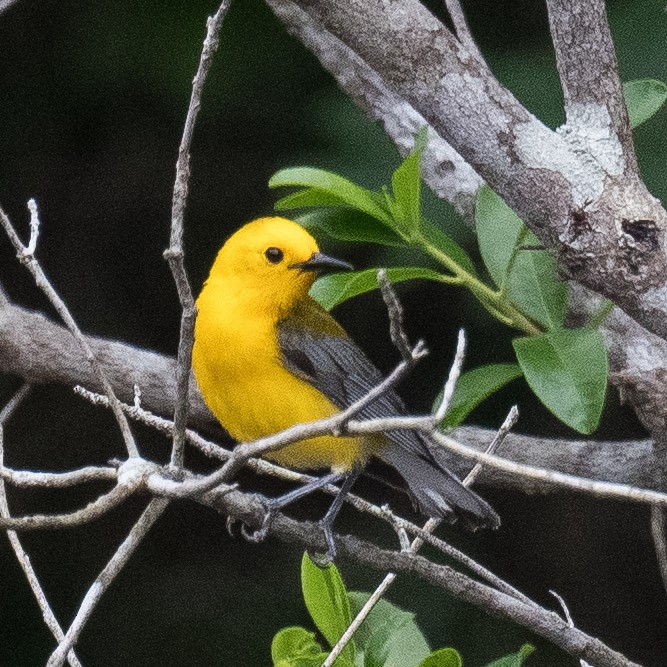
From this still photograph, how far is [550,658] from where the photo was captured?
3.73 m

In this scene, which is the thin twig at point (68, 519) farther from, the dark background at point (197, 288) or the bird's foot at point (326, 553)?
the dark background at point (197, 288)

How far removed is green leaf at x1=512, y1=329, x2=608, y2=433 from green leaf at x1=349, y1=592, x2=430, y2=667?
0.51 m

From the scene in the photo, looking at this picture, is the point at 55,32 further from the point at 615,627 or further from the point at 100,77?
the point at 615,627

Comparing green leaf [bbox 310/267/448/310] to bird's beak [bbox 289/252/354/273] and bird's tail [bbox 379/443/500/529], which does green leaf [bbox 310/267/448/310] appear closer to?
bird's beak [bbox 289/252/354/273]

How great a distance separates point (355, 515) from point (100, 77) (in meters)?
1.55

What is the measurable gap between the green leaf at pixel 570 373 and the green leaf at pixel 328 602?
54cm

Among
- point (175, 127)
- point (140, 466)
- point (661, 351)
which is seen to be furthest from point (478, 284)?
point (175, 127)

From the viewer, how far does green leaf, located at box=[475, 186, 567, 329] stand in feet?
8.91

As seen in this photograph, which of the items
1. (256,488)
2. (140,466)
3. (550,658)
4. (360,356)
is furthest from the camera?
(256,488)

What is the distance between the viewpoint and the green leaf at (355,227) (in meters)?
2.75

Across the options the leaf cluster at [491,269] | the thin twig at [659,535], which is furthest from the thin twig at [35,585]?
the thin twig at [659,535]

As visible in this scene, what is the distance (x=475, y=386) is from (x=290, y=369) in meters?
0.52

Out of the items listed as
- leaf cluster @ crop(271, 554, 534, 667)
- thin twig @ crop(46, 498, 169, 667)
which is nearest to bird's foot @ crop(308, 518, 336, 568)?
leaf cluster @ crop(271, 554, 534, 667)

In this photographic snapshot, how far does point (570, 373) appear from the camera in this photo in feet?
8.02
